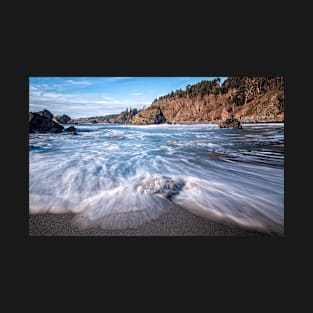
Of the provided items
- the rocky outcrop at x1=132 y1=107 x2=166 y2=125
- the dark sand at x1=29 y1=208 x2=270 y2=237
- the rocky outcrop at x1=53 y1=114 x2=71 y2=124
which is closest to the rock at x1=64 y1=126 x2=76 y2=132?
the rocky outcrop at x1=53 y1=114 x2=71 y2=124

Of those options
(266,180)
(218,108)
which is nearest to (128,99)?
(218,108)

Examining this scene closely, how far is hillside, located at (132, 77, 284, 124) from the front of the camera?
9.52 feet

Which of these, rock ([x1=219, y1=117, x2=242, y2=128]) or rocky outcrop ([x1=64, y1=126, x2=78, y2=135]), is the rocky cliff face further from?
rocky outcrop ([x1=64, y1=126, x2=78, y2=135])

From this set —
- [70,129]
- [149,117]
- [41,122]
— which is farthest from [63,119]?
[149,117]

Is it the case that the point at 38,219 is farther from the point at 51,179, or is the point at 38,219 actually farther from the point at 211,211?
the point at 211,211

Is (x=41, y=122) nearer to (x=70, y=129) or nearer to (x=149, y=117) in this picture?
(x=70, y=129)

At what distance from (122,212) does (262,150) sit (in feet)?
8.41

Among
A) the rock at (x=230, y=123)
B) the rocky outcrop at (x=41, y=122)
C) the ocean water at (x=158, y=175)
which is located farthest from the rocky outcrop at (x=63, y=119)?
the rock at (x=230, y=123)

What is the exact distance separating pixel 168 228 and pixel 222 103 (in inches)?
96.4

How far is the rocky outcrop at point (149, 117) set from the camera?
137 inches

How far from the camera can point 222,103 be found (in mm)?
3422

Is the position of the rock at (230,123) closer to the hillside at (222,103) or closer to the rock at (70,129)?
the hillside at (222,103)

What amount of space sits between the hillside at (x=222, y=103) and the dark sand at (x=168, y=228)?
1.86 metres

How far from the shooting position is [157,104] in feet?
11.0
